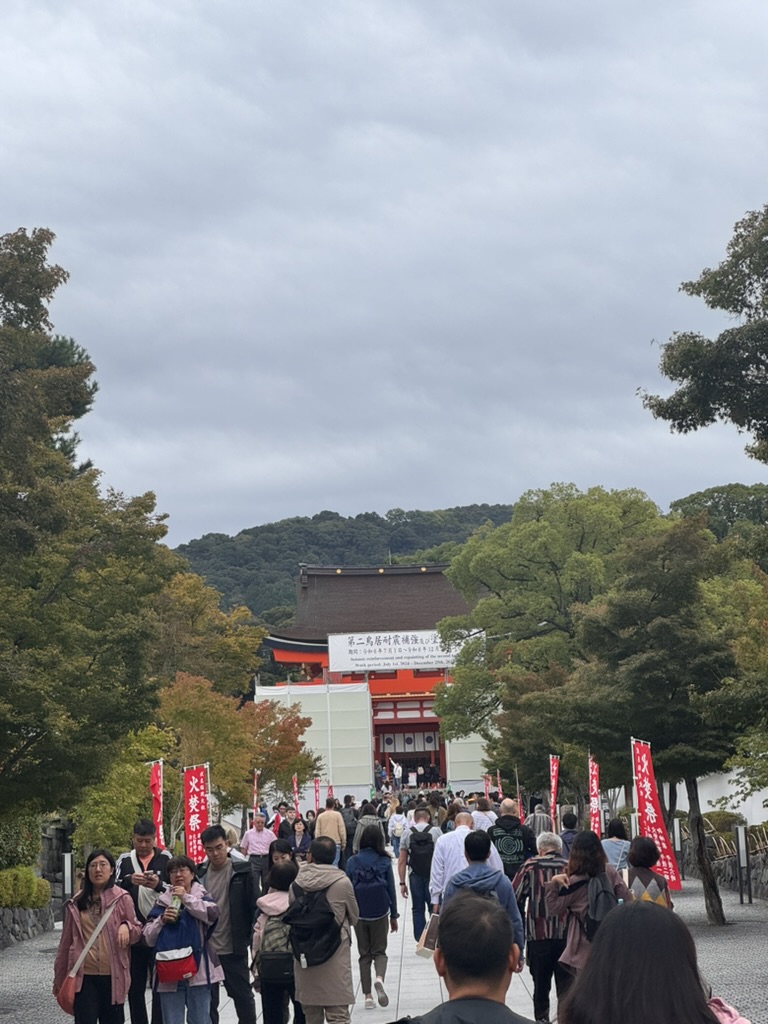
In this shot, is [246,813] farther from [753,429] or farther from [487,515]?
[487,515]

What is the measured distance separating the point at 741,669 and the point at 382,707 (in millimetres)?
63351

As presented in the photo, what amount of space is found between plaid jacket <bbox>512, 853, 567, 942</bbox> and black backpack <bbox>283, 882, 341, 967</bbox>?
5.32ft

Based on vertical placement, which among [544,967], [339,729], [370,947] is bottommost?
[370,947]

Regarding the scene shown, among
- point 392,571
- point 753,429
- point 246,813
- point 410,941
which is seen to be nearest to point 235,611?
point 246,813

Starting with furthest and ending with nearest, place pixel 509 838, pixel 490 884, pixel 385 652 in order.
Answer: pixel 385 652, pixel 509 838, pixel 490 884

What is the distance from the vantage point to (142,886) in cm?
895

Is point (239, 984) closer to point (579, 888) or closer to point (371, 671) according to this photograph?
point (579, 888)

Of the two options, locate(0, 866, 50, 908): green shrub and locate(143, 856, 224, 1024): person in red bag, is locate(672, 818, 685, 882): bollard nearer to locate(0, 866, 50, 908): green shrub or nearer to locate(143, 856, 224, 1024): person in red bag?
locate(0, 866, 50, 908): green shrub

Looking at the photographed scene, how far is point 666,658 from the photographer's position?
1695 centimetres

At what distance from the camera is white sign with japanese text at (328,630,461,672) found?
71.5 m

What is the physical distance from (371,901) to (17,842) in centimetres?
1109

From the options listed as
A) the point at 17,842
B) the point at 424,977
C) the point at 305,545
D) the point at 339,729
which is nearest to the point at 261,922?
the point at 424,977

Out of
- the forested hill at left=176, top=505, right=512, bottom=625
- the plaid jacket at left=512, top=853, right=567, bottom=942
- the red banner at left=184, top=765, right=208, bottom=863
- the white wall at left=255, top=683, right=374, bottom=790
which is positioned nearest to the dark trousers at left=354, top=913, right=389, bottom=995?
the plaid jacket at left=512, top=853, right=567, bottom=942

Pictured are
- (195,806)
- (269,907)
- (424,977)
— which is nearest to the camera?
(269,907)
